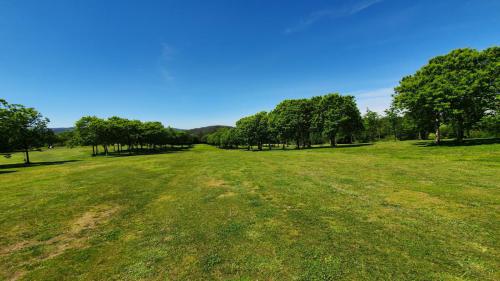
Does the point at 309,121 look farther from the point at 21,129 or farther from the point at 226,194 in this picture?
the point at 21,129

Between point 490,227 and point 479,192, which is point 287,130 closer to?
point 479,192

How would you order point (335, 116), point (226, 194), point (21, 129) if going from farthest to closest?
point (335, 116) → point (21, 129) → point (226, 194)

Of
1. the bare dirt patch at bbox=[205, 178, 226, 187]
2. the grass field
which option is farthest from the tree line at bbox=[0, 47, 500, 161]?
the bare dirt patch at bbox=[205, 178, 226, 187]

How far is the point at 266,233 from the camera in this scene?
755 cm

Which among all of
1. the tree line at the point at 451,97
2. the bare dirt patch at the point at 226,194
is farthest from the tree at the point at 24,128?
the tree line at the point at 451,97

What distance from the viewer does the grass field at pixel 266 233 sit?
549 cm

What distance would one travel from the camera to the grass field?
18.0 ft

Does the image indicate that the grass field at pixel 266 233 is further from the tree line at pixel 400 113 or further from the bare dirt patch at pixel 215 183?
the tree line at pixel 400 113

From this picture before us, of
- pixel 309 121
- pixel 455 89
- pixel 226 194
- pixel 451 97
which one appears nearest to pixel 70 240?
pixel 226 194

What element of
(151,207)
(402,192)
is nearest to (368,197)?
(402,192)

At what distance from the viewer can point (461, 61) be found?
34344 mm

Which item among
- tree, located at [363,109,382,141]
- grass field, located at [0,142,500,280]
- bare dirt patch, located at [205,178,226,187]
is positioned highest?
tree, located at [363,109,382,141]

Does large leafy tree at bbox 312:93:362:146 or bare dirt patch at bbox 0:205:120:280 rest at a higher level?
large leafy tree at bbox 312:93:362:146

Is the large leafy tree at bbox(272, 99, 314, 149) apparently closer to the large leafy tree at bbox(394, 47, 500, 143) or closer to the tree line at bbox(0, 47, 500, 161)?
the tree line at bbox(0, 47, 500, 161)
